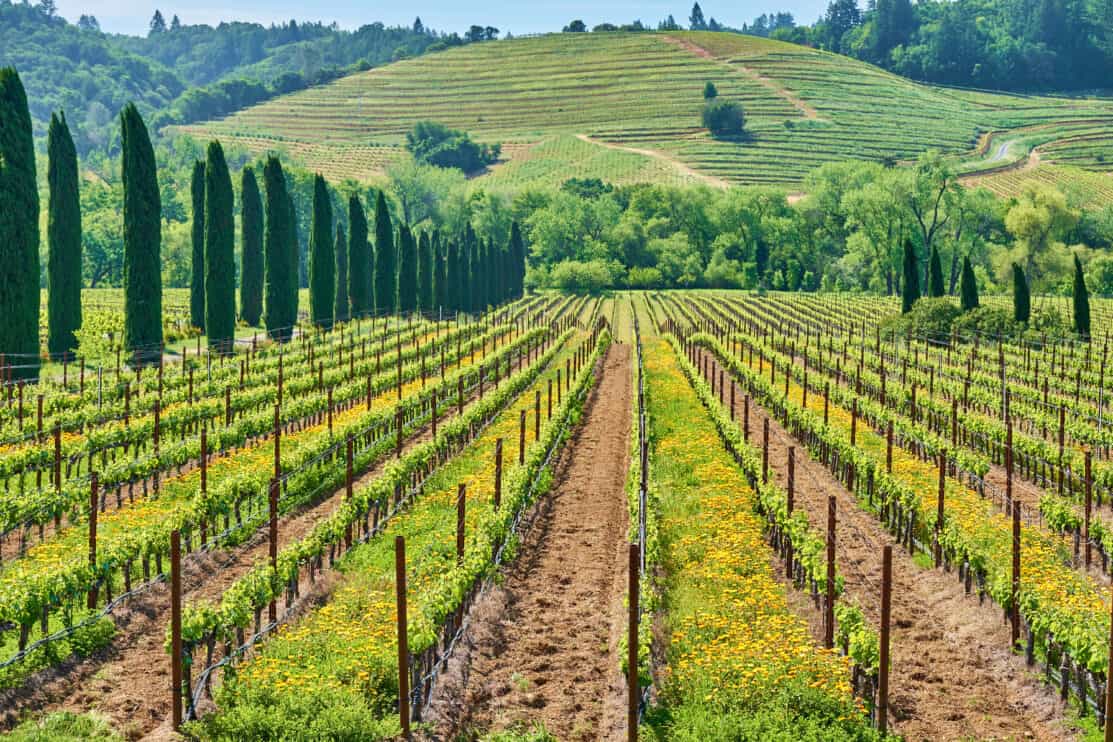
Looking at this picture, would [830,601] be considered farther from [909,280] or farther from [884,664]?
[909,280]

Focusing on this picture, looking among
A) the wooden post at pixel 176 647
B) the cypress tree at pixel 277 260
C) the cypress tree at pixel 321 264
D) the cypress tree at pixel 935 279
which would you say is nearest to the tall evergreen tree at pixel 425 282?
the cypress tree at pixel 321 264

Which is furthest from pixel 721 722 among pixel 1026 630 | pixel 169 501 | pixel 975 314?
pixel 975 314

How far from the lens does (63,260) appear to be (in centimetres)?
4259

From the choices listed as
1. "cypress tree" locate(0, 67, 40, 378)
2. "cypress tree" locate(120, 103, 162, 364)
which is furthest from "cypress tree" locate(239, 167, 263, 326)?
"cypress tree" locate(0, 67, 40, 378)

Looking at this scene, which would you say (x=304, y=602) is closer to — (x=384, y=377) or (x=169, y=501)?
(x=169, y=501)

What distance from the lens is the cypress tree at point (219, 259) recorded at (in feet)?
154

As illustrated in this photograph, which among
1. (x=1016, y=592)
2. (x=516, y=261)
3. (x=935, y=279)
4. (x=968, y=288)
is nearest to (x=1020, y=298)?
(x=968, y=288)

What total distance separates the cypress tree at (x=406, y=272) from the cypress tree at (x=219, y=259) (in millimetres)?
25723

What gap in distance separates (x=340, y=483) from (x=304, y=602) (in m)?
7.63

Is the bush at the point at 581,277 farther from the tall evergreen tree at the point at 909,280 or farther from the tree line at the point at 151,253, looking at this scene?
the tall evergreen tree at the point at 909,280

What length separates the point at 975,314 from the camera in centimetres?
5781

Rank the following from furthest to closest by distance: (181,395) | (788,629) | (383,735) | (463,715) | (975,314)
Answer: (975,314) → (181,395) → (788,629) → (463,715) → (383,735)

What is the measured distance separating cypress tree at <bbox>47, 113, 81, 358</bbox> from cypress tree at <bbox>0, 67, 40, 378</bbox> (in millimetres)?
3776

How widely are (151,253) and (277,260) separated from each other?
12363mm
